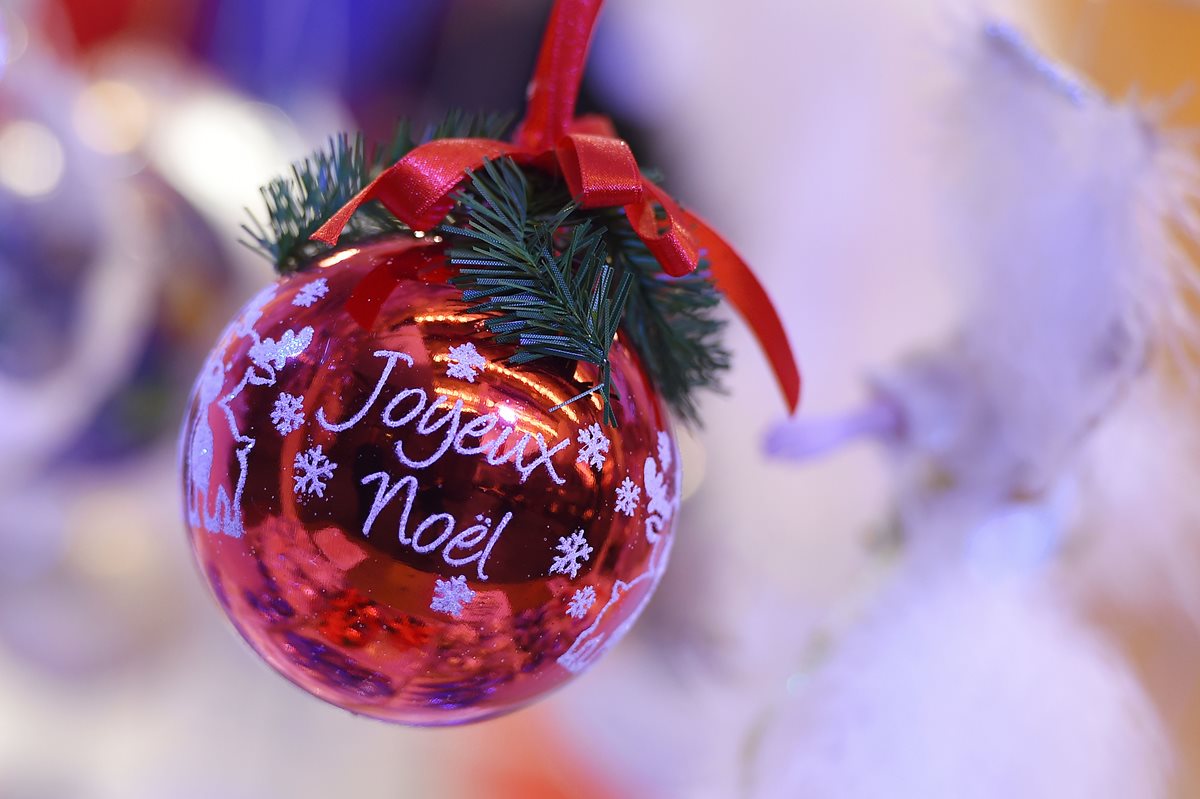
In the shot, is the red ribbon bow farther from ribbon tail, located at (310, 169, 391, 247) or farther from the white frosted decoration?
the white frosted decoration

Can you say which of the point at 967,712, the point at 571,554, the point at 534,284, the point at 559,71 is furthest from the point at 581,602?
the point at 967,712

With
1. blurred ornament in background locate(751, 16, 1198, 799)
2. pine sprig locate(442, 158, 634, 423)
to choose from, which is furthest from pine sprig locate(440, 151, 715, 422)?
blurred ornament in background locate(751, 16, 1198, 799)

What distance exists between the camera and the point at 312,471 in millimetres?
327

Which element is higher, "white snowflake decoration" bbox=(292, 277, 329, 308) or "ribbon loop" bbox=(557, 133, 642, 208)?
"ribbon loop" bbox=(557, 133, 642, 208)

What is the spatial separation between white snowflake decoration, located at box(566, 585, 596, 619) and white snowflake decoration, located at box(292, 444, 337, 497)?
11 cm

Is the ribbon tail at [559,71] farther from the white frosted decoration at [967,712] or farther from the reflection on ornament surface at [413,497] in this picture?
the white frosted decoration at [967,712]

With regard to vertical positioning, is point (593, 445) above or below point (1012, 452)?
below

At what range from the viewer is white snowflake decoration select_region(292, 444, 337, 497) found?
32 centimetres

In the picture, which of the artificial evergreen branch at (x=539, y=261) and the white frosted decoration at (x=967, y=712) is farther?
the white frosted decoration at (x=967, y=712)

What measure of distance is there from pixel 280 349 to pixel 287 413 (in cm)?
3

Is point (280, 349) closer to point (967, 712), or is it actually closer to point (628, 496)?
point (628, 496)

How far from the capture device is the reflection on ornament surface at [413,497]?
1.05 feet

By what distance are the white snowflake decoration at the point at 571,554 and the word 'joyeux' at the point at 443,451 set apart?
0.03m

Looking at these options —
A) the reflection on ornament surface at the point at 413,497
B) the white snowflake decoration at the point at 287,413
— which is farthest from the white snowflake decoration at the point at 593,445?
the white snowflake decoration at the point at 287,413
